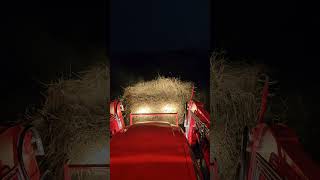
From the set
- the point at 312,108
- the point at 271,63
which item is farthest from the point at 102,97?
the point at 312,108

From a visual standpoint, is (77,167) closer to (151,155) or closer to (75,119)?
(75,119)

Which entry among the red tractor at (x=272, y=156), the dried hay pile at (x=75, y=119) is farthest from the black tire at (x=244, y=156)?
the dried hay pile at (x=75, y=119)

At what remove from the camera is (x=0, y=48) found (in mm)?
2109

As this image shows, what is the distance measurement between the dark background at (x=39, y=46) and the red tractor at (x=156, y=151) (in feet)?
2.74

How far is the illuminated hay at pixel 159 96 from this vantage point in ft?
21.5

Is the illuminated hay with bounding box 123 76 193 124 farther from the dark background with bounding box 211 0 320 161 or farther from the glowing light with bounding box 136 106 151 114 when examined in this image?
the dark background with bounding box 211 0 320 161

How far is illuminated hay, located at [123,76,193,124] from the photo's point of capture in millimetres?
6555

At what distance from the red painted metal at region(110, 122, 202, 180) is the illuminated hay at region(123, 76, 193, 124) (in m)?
2.59

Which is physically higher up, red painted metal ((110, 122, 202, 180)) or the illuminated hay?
the illuminated hay

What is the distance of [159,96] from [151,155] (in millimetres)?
3830

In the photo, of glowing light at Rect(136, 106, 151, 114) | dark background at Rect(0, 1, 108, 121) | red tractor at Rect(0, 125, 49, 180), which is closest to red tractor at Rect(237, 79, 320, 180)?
dark background at Rect(0, 1, 108, 121)

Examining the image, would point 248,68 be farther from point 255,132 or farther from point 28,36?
point 28,36

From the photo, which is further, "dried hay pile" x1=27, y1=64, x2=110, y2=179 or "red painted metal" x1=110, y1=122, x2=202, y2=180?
"red painted metal" x1=110, y1=122, x2=202, y2=180

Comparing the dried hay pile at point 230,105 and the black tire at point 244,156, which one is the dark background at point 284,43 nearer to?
the dried hay pile at point 230,105
